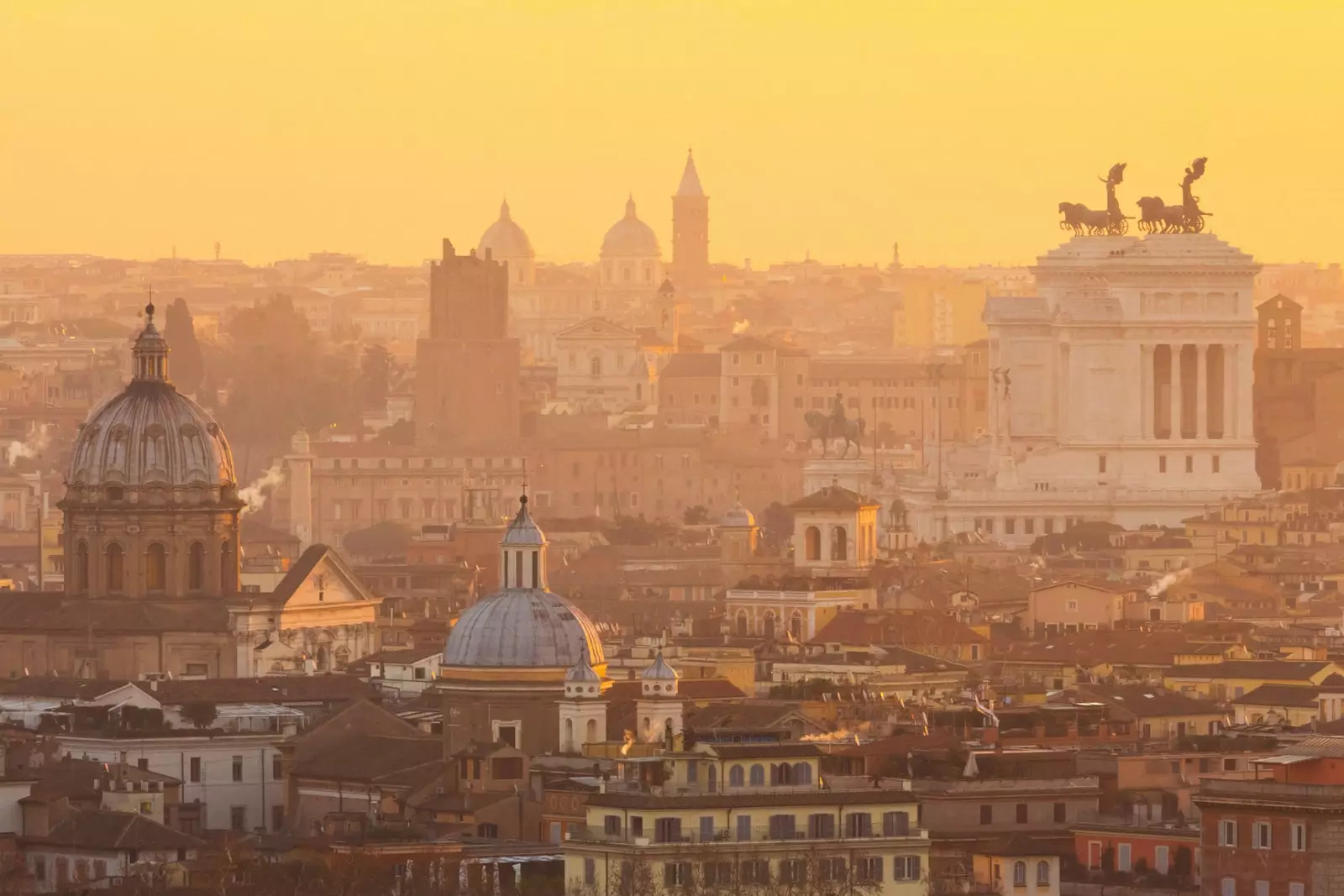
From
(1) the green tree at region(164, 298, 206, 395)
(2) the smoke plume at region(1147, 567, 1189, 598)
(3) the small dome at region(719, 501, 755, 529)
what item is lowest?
(2) the smoke plume at region(1147, 567, 1189, 598)

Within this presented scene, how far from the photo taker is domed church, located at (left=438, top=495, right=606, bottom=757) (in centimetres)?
7731

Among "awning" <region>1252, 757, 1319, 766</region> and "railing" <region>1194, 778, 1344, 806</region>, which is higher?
"awning" <region>1252, 757, 1319, 766</region>

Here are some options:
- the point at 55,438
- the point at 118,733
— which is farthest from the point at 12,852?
the point at 55,438

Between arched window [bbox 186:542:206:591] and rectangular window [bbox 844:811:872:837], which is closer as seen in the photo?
rectangular window [bbox 844:811:872:837]

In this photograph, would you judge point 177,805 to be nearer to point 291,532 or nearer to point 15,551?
point 15,551

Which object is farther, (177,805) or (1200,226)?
(1200,226)

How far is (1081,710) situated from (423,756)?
8008mm

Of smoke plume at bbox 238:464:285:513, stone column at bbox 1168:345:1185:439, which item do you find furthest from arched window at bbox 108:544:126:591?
smoke plume at bbox 238:464:285:513

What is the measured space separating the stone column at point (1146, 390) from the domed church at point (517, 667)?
217ft

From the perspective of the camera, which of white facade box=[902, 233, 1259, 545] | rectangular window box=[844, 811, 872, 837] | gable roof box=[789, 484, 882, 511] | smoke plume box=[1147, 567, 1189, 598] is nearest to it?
rectangular window box=[844, 811, 872, 837]

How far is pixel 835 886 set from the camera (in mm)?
60281

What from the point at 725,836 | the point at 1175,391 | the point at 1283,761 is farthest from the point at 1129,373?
the point at 725,836

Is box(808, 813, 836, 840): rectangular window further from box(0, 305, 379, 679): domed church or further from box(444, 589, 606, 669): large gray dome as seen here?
box(0, 305, 379, 679): domed church

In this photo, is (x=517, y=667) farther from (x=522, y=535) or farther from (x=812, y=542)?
(x=812, y=542)
